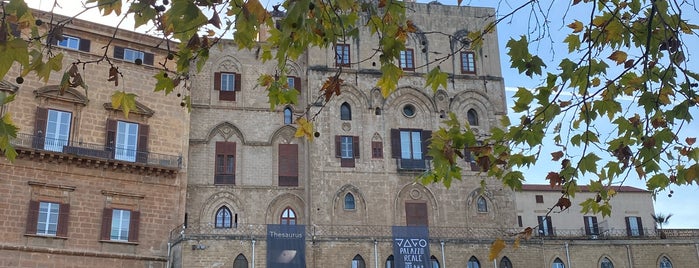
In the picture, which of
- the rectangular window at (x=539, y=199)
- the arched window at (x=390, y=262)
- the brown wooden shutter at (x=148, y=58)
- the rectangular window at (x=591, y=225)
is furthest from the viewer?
the rectangular window at (x=539, y=199)

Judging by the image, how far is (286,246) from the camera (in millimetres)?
26250

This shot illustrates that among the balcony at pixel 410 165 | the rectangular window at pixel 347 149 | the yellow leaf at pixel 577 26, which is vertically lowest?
the yellow leaf at pixel 577 26

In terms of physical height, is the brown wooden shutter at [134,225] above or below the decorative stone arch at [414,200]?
below

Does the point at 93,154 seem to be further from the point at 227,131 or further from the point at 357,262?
the point at 357,262

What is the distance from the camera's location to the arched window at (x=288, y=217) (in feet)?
95.5

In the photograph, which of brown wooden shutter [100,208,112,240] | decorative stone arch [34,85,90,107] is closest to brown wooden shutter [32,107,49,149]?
decorative stone arch [34,85,90,107]

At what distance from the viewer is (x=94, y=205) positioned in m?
25.5

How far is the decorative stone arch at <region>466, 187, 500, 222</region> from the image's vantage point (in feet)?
98.8

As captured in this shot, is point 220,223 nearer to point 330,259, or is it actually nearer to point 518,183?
point 330,259

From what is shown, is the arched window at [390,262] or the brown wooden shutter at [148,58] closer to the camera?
the brown wooden shutter at [148,58]

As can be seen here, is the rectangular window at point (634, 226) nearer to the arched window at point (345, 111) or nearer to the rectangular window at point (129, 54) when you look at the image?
the arched window at point (345, 111)

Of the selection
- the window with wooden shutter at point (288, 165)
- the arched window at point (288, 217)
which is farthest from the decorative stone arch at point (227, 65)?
the arched window at point (288, 217)

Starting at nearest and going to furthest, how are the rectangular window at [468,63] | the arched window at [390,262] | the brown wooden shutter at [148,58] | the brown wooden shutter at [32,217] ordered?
the brown wooden shutter at [32,217] < the brown wooden shutter at [148,58] < the arched window at [390,262] < the rectangular window at [468,63]

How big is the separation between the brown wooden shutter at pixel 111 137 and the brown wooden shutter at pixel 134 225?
2.26 m
